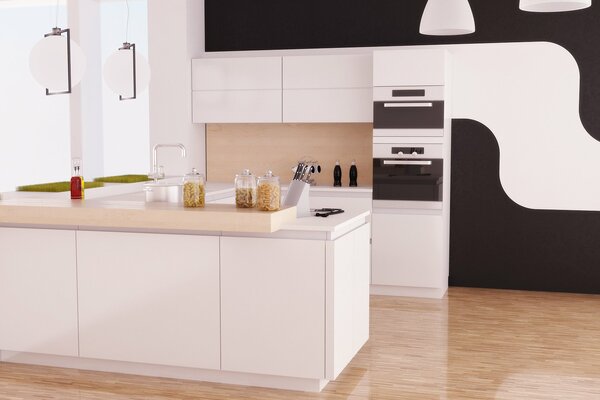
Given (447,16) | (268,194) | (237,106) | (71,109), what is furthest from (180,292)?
(71,109)

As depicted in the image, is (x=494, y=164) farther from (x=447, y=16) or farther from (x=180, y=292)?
(x=180, y=292)

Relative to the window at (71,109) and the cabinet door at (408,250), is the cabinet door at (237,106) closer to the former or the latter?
the cabinet door at (408,250)

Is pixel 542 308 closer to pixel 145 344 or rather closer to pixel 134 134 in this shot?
pixel 145 344

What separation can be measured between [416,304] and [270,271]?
8.42 feet

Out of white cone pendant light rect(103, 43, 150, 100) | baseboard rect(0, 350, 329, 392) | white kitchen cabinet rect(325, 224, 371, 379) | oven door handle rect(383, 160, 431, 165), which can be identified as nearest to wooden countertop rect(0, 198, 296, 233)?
white kitchen cabinet rect(325, 224, 371, 379)

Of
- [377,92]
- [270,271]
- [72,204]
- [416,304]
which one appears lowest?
[416,304]

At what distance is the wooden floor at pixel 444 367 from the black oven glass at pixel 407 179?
978 mm

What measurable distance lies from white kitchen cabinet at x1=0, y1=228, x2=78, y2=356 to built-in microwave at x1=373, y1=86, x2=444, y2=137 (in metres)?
3.09

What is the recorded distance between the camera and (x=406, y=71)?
6.51 metres

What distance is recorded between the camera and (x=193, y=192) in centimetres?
418

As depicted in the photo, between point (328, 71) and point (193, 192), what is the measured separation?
308 centimetres

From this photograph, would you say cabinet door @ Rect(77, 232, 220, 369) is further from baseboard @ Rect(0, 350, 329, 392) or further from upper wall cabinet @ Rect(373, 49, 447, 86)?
upper wall cabinet @ Rect(373, 49, 447, 86)

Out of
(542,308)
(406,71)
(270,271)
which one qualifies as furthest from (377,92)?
(270,271)

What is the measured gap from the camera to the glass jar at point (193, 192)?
13.7ft
